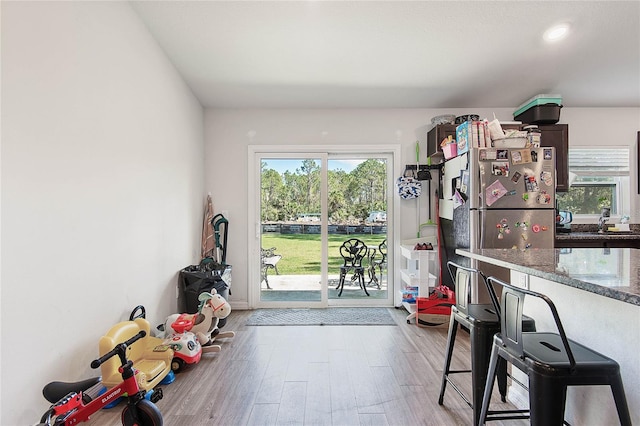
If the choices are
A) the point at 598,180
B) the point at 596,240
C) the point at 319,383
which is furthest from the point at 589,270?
the point at 598,180

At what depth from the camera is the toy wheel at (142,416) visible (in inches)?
59.0

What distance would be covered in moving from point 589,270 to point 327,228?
3.07m

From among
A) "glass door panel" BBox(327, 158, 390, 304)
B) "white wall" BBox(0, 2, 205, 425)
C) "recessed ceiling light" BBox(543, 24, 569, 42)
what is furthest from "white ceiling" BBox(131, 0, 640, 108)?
"glass door panel" BBox(327, 158, 390, 304)

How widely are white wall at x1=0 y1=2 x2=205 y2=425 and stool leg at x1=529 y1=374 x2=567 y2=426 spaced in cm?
206

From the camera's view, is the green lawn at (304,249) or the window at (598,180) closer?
the window at (598,180)

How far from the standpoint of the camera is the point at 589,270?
123cm

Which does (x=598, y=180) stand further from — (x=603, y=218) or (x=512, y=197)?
(x=512, y=197)

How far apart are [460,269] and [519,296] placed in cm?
62

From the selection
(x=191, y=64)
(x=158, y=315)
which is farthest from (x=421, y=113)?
(x=158, y=315)

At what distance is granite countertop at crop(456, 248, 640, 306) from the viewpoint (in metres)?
0.94

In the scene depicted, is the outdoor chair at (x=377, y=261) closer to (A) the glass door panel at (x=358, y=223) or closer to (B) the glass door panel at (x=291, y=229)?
(A) the glass door panel at (x=358, y=223)

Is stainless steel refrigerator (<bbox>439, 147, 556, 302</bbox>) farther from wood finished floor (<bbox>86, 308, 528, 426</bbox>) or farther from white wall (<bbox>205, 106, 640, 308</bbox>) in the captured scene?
white wall (<bbox>205, 106, 640, 308</bbox>)

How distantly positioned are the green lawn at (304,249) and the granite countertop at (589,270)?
250 centimetres

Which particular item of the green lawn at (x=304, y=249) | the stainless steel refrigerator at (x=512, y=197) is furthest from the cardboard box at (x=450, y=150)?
the green lawn at (x=304, y=249)
